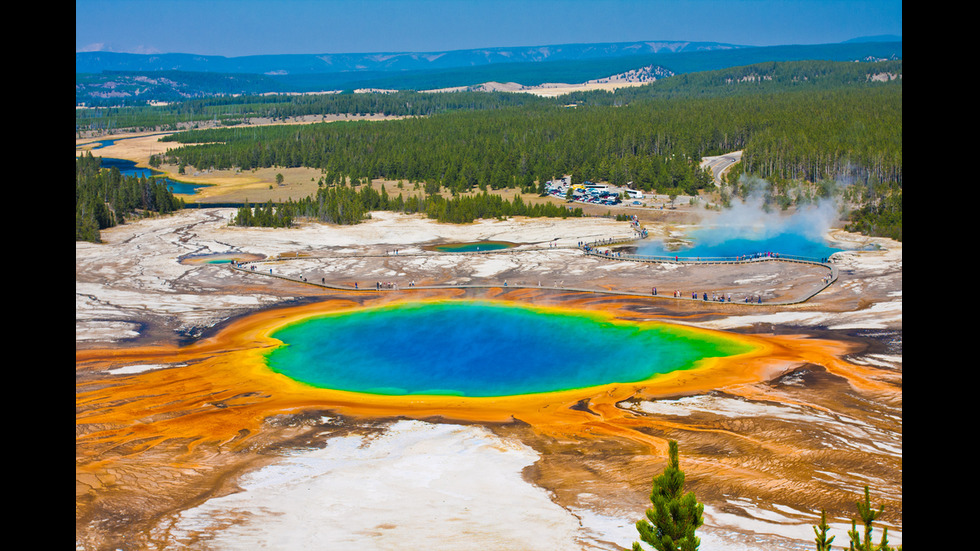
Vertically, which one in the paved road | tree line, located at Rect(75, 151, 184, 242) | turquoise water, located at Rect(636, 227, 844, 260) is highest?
the paved road

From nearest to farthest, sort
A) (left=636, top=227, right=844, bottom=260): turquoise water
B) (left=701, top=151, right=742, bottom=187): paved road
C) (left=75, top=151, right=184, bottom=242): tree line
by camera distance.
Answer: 1. (left=636, top=227, right=844, bottom=260): turquoise water
2. (left=75, top=151, right=184, bottom=242): tree line
3. (left=701, top=151, right=742, bottom=187): paved road

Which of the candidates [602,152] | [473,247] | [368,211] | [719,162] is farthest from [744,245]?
[719,162]

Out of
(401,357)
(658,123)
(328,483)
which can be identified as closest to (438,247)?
(401,357)

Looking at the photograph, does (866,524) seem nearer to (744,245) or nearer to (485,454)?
(485,454)

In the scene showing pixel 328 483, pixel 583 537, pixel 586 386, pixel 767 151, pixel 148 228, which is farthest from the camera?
pixel 767 151

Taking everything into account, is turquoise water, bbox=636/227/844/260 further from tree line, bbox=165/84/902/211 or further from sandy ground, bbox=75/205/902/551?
tree line, bbox=165/84/902/211

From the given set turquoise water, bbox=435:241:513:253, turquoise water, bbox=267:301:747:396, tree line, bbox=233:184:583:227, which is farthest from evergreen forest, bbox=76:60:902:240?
turquoise water, bbox=267:301:747:396

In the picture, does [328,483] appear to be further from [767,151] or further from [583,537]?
[767,151]
